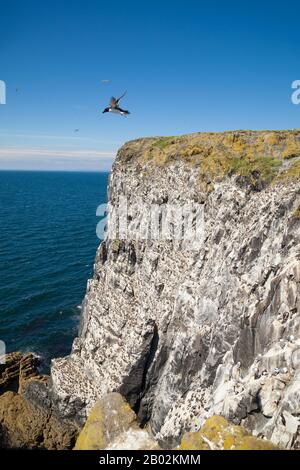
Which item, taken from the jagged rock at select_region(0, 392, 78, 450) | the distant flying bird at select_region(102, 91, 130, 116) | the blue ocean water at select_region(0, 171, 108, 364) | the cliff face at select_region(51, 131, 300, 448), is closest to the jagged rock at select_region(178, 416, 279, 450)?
the cliff face at select_region(51, 131, 300, 448)

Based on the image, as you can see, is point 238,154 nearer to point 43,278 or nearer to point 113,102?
point 113,102

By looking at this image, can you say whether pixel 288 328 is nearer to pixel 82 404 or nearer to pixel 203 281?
pixel 203 281

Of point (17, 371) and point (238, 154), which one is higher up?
point (238, 154)

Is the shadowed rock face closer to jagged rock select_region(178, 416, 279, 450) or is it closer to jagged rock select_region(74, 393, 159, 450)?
jagged rock select_region(74, 393, 159, 450)

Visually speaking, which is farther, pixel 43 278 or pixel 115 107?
pixel 43 278

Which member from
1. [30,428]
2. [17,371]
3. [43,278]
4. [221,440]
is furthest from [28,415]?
[43,278]

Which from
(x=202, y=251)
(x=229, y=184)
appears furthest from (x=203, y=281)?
(x=229, y=184)

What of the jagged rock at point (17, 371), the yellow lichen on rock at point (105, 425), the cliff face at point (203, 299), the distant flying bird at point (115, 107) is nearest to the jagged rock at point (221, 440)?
the yellow lichen on rock at point (105, 425)

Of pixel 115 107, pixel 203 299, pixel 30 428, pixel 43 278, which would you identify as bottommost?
pixel 30 428
